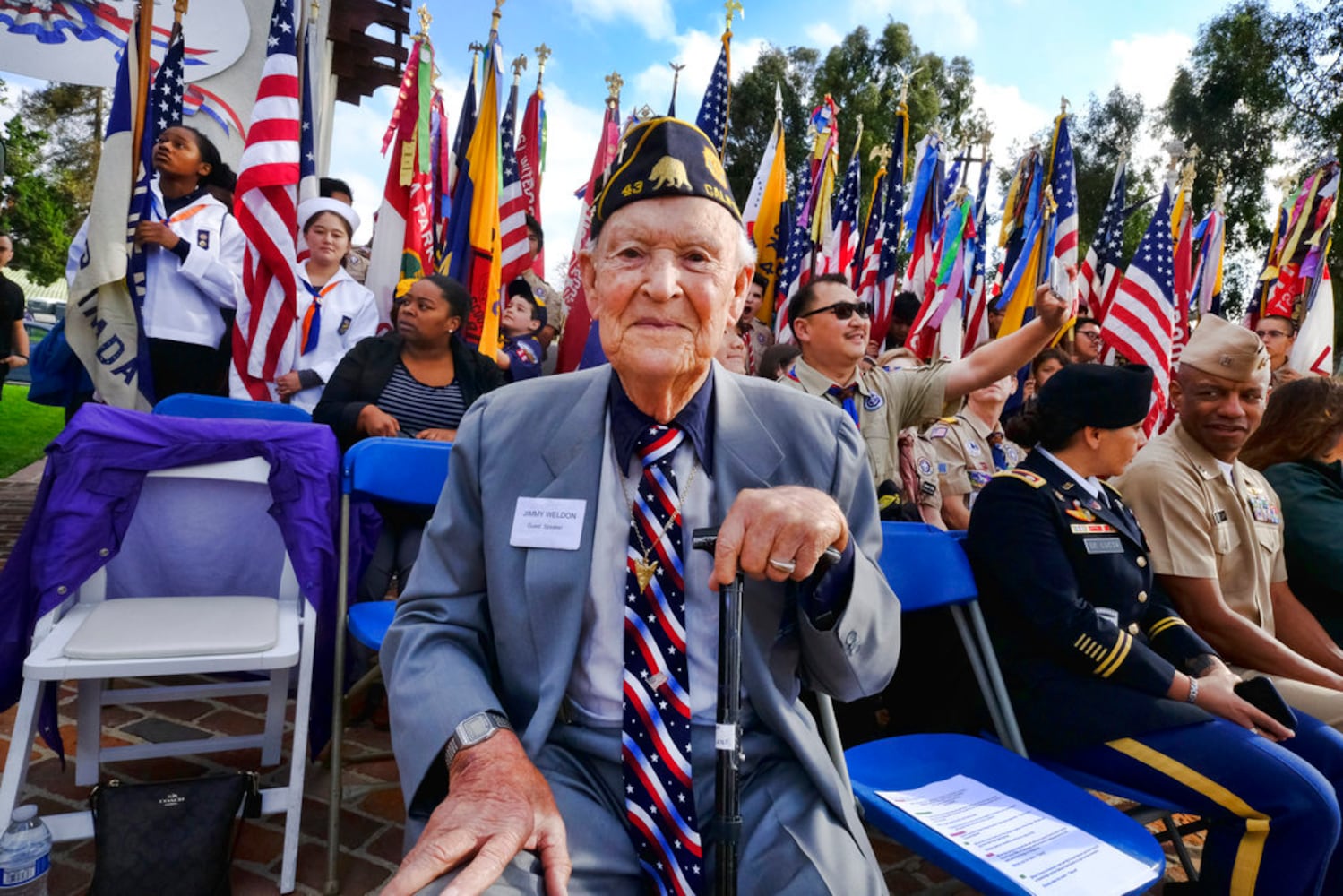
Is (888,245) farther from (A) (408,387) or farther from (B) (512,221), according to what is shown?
(A) (408,387)

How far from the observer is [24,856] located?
6.44 feet

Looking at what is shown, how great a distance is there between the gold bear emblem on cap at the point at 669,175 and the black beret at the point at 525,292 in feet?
18.4

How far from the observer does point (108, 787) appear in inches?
85.5

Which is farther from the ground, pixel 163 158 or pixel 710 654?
pixel 163 158

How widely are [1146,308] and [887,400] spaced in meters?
3.73

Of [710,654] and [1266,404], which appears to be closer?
[710,654]

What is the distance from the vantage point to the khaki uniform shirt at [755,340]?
21.9 ft

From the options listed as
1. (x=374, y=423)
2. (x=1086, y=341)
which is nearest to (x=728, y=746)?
(x=374, y=423)

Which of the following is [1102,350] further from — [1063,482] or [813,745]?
[813,745]

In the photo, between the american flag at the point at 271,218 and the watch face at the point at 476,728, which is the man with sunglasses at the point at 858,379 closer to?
the watch face at the point at 476,728

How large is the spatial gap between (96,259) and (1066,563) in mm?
4951

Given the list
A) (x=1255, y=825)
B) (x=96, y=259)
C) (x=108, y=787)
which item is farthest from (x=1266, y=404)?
(x=96, y=259)

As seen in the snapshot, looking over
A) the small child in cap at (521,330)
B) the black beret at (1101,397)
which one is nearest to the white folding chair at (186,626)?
the black beret at (1101,397)

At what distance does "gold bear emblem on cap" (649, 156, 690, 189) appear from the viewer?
1.41 metres
